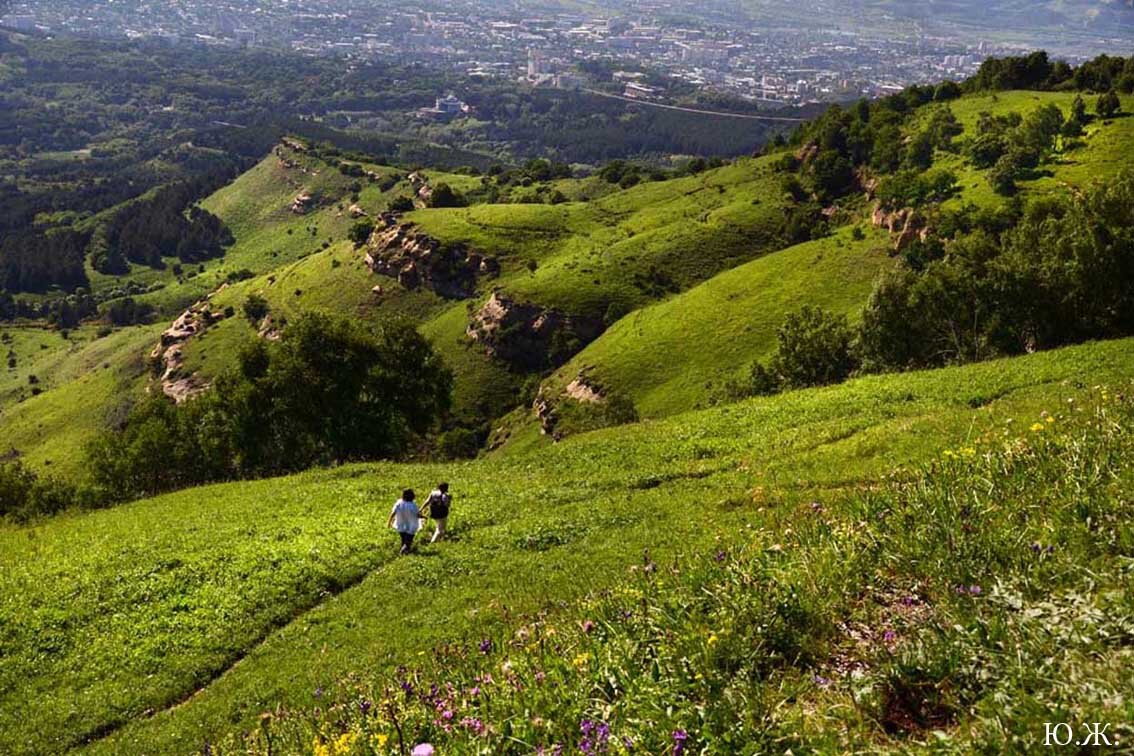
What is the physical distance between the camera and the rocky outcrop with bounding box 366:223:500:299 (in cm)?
15675

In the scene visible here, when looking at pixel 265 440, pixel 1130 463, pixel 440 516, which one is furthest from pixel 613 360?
pixel 1130 463

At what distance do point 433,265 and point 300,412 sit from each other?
112 metres

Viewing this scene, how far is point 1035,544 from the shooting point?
7496 mm

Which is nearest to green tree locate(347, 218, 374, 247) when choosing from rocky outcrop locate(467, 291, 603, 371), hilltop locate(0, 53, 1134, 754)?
rocky outcrop locate(467, 291, 603, 371)

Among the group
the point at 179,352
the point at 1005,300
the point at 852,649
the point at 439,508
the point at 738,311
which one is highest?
the point at 852,649

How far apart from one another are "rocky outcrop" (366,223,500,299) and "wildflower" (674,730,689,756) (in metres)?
152

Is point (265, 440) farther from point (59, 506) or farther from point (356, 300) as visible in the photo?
point (356, 300)

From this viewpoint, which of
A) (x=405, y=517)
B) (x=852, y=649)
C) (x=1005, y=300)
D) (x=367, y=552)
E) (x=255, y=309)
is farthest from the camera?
(x=255, y=309)

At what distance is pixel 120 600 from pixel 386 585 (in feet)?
→ 29.3

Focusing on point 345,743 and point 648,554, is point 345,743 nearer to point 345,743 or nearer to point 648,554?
point 345,743

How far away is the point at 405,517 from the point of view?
24.3 meters

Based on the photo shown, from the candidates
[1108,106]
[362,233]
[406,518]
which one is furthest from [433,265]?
[406,518]

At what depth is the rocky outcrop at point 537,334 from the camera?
12950cm

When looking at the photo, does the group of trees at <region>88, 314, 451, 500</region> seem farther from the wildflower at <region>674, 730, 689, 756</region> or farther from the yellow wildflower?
the wildflower at <region>674, 730, 689, 756</region>
